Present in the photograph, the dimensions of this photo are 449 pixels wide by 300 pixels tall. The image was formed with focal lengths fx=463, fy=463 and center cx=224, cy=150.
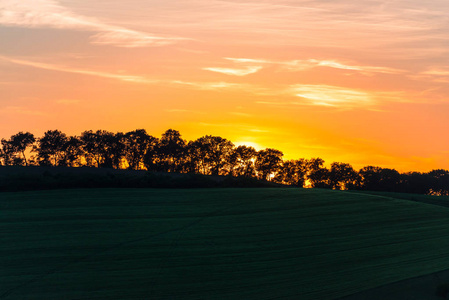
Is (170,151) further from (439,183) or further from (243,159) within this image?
(439,183)

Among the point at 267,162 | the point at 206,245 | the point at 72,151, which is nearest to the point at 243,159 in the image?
the point at 267,162

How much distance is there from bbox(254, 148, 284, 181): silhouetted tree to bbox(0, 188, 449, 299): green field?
62404 mm

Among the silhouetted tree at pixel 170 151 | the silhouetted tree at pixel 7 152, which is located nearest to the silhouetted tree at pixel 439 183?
the silhouetted tree at pixel 170 151

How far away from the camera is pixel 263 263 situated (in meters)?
25.5

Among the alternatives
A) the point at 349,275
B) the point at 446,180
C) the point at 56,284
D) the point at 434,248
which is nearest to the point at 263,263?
the point at 349,275

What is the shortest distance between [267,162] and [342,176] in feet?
56.9

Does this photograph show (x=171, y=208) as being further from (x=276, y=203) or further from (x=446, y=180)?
(x=446, y=180)

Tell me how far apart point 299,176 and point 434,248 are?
78.5 meters

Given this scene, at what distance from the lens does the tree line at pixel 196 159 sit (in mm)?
97562

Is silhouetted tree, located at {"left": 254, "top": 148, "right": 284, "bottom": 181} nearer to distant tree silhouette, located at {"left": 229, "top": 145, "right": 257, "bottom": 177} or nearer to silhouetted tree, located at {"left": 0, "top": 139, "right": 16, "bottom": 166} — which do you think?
distant tree silhouette, located at {"left": 229, "top": 145, "right": 257, "bottom": 177}

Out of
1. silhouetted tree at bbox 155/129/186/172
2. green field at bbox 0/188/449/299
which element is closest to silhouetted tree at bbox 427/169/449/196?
silhouetted tree at bbox 155/129/186/172

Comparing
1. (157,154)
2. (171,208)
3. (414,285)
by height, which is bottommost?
(414,285)

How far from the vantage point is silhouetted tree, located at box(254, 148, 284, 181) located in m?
105

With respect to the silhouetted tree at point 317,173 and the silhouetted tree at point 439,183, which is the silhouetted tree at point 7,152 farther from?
the silhouetted tree at point 439,183
